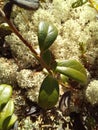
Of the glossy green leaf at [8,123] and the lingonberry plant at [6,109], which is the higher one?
the lingonberry plant at [6,109]

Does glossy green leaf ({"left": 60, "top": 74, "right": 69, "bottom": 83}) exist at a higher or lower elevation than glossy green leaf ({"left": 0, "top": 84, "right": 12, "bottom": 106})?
lower

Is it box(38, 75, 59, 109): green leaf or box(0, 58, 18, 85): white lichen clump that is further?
box(0, 58, 18, 85): white lichen clump

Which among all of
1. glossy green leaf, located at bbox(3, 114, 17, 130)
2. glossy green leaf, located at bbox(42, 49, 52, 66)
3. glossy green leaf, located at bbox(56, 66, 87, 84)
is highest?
glossy green leaf, located at bbox(42, 49, 52, 66)

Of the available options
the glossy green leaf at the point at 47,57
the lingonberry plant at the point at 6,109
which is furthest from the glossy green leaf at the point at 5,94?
the glossy green leaf at the point at 47,57

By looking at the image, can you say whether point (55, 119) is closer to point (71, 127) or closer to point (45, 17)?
point (71, 127)

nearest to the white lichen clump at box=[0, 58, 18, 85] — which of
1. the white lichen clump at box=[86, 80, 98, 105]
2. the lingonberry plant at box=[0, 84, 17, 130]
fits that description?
the lingonberry plant at box=[0, 84, 17, 130]

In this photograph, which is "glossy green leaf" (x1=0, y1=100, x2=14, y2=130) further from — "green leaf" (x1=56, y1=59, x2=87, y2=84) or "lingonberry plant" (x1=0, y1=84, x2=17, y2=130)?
"green leaf" (x1=56, y1=59, x2=87, y2=84)

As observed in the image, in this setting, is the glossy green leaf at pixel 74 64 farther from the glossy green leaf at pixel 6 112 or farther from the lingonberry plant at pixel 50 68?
the glossy green leaf at pixel 6 112
